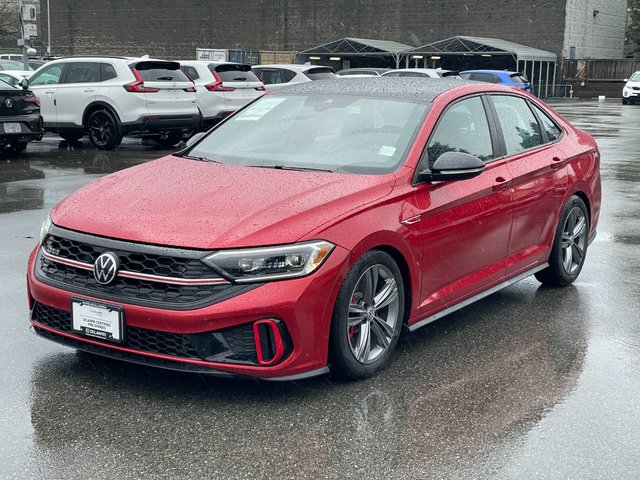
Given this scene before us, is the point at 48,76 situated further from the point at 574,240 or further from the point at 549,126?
the point at 574,240

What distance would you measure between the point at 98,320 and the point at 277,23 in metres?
60.0

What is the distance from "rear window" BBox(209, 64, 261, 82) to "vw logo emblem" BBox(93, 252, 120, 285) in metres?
15.8

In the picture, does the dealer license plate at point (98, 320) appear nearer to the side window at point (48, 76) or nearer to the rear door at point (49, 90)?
the rear door at point (49, 90)

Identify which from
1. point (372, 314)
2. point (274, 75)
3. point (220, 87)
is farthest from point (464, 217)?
point (274, 75)

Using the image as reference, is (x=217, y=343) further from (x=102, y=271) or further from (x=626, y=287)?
(x=626, y=287)

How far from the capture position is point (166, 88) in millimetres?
16781

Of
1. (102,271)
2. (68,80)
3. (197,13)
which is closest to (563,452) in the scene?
(102,271)

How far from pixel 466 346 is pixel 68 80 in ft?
45.5

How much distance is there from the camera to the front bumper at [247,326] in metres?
4.06

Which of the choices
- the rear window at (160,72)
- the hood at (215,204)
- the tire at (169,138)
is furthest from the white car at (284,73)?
the hood at (215,204)

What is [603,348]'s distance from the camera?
17.6 ft

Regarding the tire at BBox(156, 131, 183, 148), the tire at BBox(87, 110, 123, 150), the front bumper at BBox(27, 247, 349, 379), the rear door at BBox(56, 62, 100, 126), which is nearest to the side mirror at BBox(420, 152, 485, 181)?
the front bumper at BBox(27, 247, 349, 379)

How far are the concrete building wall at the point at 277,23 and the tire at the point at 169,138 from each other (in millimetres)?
38642

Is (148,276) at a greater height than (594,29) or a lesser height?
lesser
